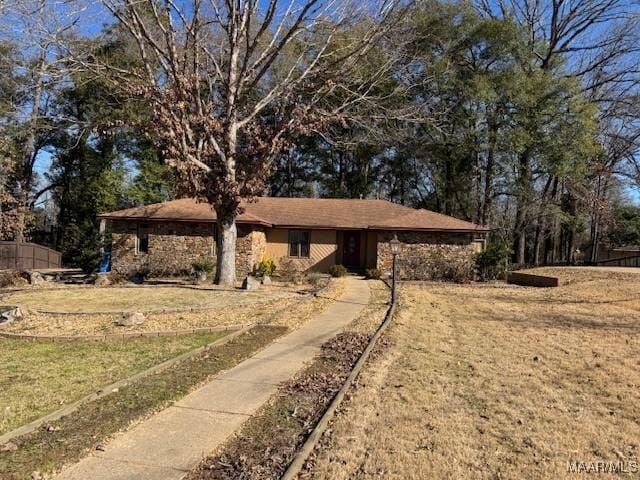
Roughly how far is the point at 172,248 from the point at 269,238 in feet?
16.1

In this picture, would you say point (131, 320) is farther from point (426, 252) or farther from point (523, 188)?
point (523, 188)

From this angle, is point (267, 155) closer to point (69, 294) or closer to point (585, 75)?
point (69, 294)

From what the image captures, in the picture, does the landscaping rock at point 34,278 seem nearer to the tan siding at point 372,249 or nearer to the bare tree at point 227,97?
the bare tree at point 227,97

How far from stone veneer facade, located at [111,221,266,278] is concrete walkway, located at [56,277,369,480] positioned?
1428 cm

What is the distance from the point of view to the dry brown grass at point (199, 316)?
9461 mm

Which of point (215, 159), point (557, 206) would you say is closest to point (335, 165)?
point (557, 206)

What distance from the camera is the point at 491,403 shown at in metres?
5.25

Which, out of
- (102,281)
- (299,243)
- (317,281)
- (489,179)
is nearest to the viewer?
(102,281)

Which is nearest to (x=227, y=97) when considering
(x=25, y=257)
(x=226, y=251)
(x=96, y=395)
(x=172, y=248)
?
(x=226, y=251)

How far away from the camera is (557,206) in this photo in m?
30.8

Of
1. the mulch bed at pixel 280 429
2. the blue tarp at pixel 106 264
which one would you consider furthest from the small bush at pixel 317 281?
the mulch bed at pixel 280 429

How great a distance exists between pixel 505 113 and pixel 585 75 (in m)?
9.13

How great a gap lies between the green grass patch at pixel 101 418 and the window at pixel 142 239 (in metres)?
15.8

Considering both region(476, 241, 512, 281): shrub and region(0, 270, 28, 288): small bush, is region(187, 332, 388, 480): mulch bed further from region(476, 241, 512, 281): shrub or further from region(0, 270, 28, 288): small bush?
region(476, 241, 512, 281): shrub
